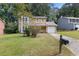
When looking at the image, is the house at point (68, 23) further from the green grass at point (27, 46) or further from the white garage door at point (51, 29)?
the green grass at point (27, 46)

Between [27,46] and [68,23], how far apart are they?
1.93ft

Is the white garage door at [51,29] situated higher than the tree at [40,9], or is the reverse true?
the tree at [40,9]

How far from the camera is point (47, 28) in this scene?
10945 mm

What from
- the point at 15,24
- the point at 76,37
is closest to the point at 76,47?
the point at 76,37

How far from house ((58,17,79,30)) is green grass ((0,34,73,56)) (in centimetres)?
21

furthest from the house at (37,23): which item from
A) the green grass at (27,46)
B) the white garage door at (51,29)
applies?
the green grass at (27,46)

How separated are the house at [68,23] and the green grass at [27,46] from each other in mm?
208

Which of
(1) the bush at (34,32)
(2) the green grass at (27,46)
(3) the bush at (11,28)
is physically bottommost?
(2) the green grass at (27,46)

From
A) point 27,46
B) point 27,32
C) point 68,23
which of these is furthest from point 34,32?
point 68,23

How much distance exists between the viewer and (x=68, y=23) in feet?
35.8

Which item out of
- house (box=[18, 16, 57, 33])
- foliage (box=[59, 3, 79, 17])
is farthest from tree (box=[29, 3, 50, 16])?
foliage (box=[59, 3, 79, 17])

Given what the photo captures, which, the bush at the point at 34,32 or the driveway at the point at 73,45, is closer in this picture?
the driveway at the point at 73,45

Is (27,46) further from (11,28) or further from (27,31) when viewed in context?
(11,28)

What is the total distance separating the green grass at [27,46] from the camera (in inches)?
427
